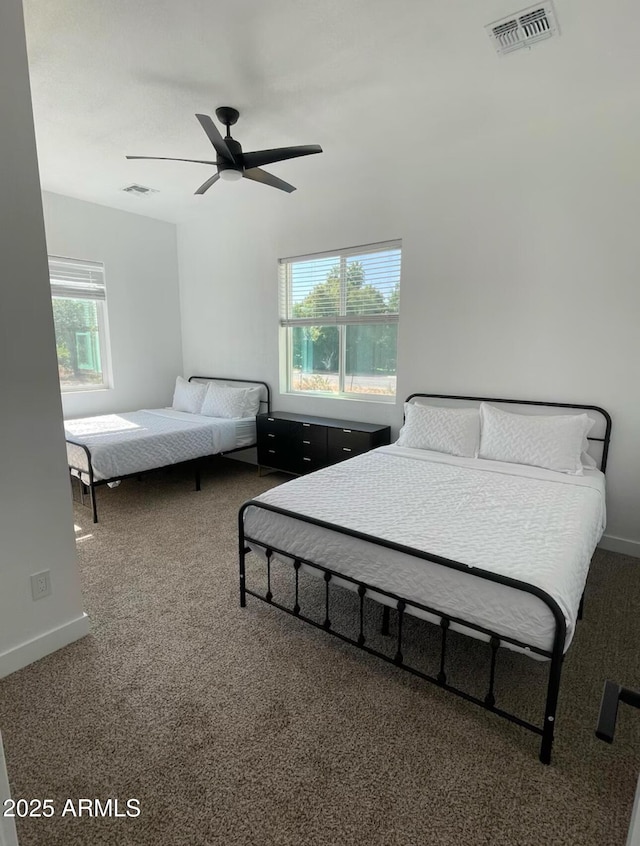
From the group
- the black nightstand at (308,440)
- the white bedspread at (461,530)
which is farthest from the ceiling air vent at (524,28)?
the black nightstand at (308,440)

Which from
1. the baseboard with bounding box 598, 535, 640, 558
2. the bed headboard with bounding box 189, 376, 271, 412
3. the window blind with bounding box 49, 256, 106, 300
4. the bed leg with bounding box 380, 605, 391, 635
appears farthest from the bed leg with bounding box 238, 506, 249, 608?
the window blind with bounding box 49, 256, 106, 300

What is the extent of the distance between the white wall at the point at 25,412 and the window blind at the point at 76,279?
3128mm

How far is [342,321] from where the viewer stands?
14.3 ft

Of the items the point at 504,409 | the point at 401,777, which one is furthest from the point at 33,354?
the point at 504,409

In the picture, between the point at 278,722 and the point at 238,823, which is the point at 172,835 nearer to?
the point at 238,823

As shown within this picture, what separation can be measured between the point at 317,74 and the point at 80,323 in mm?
3742

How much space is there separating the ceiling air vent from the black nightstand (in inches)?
106

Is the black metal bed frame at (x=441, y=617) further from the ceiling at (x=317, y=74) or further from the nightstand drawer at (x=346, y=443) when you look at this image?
the ceiling at (x=317, y=74)

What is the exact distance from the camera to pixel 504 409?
11.2ft

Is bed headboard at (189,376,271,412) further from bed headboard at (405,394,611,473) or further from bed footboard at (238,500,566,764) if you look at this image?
bed footboard at (238,500,566,764)

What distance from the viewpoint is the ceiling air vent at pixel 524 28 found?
1.99m

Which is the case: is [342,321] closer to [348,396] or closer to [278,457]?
[348,396]

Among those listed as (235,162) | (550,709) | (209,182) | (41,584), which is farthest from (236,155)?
(550,709)

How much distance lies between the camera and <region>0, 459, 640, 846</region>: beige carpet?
4.33 ft
